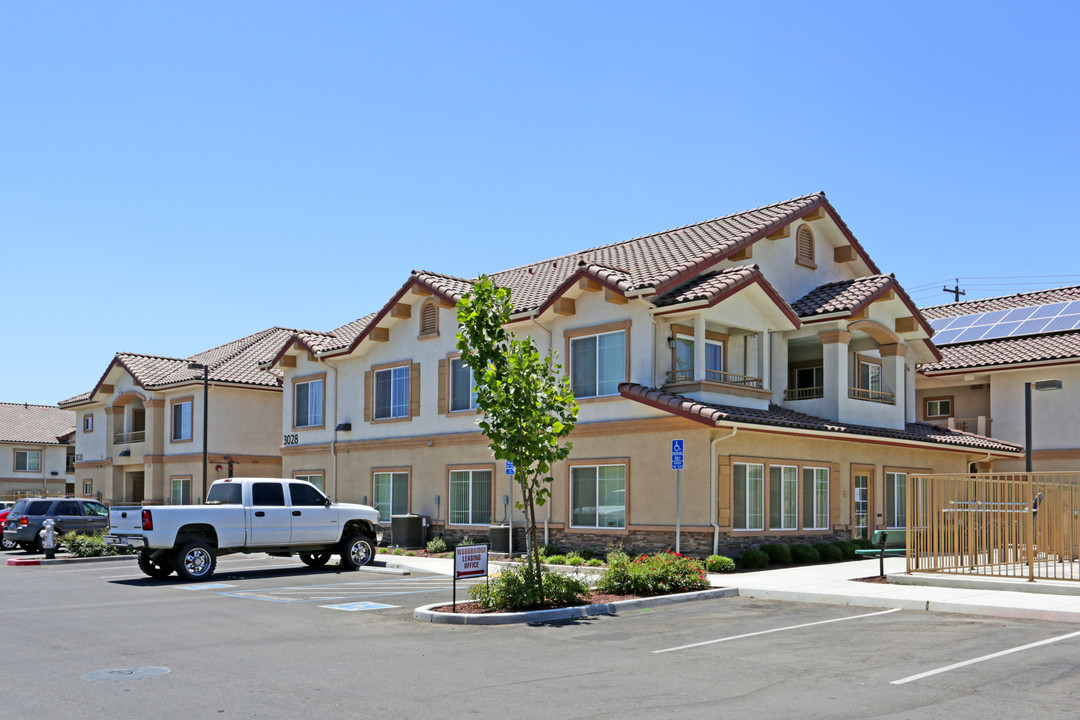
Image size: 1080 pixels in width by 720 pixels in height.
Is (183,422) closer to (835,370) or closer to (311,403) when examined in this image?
(311,403)

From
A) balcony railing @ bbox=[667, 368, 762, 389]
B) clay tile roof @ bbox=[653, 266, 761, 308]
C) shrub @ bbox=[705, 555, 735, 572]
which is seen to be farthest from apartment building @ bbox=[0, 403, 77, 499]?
shrub @ bbox=[705, 555, 735, 572]

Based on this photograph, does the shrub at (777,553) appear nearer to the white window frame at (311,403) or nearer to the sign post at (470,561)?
the sign post at (470,561)

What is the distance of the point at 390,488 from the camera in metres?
31.9

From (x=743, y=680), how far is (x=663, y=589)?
7.29m

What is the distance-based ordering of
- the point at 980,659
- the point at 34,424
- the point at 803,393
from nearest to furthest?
the point at 980,659 < the point at 803,393 < the point at 34,424

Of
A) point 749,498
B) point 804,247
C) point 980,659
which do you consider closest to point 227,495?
point 749,498

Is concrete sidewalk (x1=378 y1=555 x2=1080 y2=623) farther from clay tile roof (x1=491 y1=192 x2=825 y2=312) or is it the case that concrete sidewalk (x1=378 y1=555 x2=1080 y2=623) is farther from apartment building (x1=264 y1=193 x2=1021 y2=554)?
clay tile roof (x1=491 y1=192 x2=825 y2=312)

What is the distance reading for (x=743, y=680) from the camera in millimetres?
10219

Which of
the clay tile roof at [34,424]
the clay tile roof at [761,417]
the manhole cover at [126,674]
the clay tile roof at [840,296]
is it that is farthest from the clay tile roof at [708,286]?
the clay tile roof at [34,424]

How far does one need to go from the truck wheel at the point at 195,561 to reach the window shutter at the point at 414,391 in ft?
33.4

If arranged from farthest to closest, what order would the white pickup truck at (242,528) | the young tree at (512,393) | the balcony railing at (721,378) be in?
1. the balcony railing at (721,378)
2. the white pickup truck at (242,528)
3. the young tree at (512,393)

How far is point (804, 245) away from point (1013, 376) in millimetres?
8919

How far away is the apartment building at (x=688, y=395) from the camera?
2388 centimetres

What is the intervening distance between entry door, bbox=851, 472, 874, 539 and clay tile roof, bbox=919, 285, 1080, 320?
12291 millimetres
